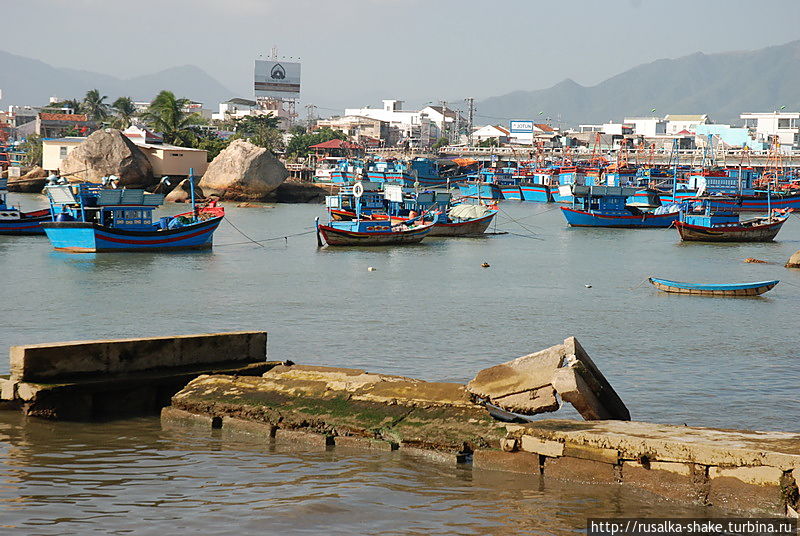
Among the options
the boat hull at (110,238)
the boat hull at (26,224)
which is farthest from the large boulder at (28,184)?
the boat hull at (110,238)

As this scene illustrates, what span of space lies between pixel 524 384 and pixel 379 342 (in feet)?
25.8

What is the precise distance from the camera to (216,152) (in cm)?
7875

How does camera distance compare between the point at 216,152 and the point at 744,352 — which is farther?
the point at 216,152

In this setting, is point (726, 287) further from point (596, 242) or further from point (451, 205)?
point (451, 205)

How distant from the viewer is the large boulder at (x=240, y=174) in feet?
216

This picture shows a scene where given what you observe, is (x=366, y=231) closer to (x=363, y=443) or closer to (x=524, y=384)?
(x=524, y=384)

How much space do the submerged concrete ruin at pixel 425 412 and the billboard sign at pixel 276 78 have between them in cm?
11553

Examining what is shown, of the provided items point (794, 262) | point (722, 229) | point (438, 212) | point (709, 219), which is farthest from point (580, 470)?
point (709, 219)

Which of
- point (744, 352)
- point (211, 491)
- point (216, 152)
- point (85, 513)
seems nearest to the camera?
point (85, 513)

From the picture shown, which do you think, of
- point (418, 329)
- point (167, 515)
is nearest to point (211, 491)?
point (167, 515)

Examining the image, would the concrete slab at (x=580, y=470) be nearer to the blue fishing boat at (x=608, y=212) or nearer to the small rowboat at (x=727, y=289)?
the small rowboat at (x=727, y=289)

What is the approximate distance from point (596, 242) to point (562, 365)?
37.2m

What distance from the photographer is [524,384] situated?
9.80 m

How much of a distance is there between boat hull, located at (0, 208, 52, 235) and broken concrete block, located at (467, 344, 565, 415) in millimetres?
34368
